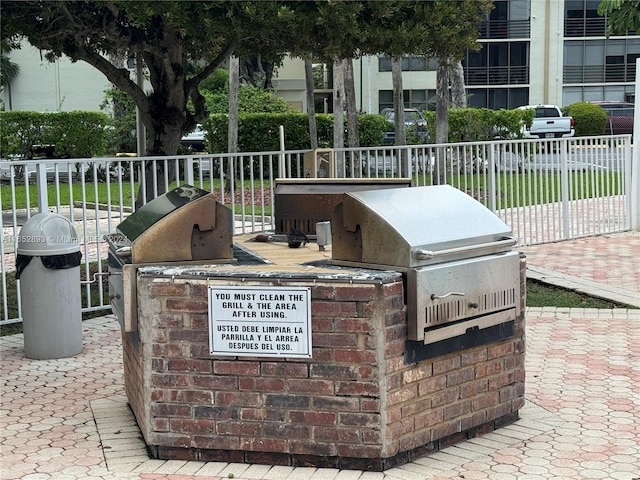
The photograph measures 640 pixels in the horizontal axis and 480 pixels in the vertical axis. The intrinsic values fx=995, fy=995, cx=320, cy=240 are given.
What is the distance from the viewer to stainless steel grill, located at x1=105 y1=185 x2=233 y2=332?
5.34 meters

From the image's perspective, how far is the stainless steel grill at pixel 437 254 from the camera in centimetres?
496

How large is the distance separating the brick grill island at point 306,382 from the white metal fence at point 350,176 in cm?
72

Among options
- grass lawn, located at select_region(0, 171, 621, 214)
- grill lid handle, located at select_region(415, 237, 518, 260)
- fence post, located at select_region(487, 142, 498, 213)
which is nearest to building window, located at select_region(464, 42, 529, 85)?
grass lawn, located at select_region(0, 171, 621, 214)

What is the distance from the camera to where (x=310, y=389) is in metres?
4.99

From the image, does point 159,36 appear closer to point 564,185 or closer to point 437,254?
point 437,254

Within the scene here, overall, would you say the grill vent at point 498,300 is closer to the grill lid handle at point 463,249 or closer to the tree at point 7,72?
the grill lid handle at point 463,249

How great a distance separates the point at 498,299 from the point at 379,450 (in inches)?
42.4

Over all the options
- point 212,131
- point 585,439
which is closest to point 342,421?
point 585,439

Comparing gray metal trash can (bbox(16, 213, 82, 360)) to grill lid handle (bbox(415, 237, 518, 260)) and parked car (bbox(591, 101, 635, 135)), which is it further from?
parked car (bbox(591, 101, 635, 135))

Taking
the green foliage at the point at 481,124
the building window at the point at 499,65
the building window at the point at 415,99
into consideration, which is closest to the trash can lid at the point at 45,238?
the green foliage at the point at 481,124

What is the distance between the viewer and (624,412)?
6.12 m

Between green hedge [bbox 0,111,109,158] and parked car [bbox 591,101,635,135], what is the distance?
882 inches

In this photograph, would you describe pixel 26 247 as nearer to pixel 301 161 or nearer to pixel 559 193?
pixel 301 161

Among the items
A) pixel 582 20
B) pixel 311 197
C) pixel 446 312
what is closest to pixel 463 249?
pixel 446 312
